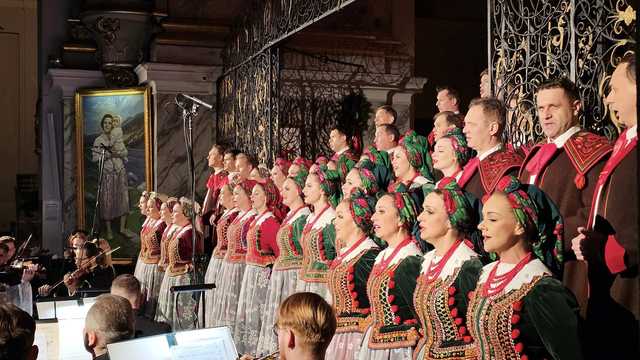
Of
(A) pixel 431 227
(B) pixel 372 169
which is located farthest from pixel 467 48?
Answer: (A) pixel 431 227

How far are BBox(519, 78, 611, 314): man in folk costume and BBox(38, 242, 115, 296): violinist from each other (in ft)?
16.9

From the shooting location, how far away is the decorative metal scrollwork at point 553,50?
486 centimetres

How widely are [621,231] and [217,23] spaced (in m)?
9.25

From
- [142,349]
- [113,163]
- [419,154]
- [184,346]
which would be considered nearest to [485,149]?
[419,154]

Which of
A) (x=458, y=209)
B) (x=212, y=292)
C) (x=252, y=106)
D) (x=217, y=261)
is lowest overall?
(x=212, y=292)

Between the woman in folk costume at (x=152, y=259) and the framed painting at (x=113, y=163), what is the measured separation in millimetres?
2576

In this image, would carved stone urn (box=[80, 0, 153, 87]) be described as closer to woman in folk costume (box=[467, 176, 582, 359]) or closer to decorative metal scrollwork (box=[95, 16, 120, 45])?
decorative metal scrollwork (box=[95, 16, 120, 45])

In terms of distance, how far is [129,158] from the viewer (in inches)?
515

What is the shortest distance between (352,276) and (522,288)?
5.26ft

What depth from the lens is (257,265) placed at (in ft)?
24.4

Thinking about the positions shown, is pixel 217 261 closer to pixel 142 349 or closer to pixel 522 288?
pixel 142 349

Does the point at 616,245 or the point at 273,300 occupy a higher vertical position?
the point at 616,245

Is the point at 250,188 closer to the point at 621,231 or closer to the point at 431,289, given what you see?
the point at 431,289

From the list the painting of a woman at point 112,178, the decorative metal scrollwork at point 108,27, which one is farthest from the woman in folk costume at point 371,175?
the decorative metal scrollwork at point 108,27
